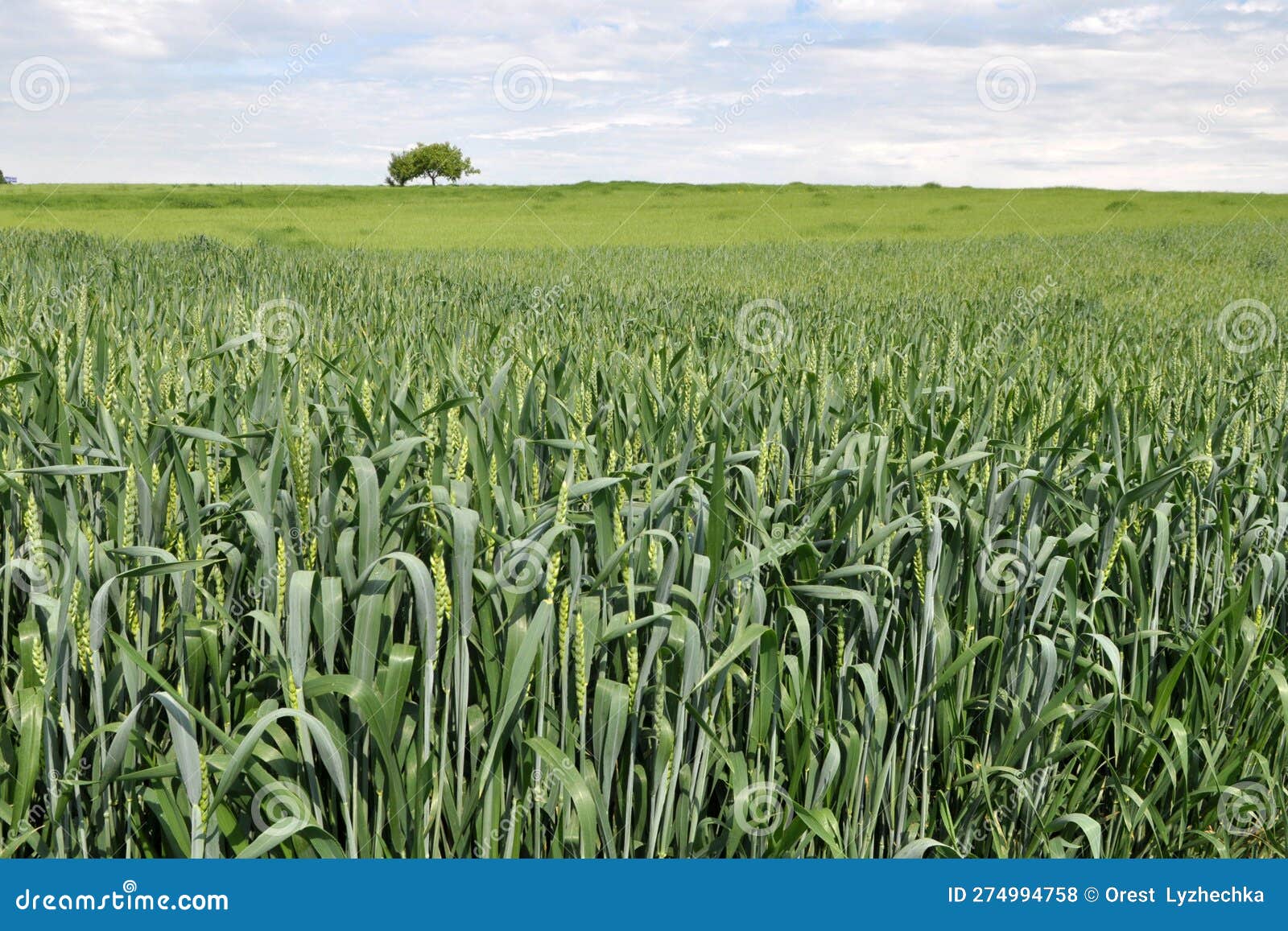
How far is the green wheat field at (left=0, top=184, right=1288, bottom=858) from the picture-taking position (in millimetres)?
1674

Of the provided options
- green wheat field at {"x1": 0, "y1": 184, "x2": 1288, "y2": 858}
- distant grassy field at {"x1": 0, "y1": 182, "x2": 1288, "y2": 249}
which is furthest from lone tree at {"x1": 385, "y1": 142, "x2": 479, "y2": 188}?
green wheat field at {"x1": 0, "y1": 184, "x2": 1288, "y2": 858}

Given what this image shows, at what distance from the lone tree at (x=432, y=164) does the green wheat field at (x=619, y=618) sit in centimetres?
5540

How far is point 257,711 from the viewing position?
5.74 feet

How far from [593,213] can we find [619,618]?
27.3m

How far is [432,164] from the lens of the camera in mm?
55938

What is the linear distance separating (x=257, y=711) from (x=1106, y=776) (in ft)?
6.57

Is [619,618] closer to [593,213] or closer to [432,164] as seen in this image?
[593,213]

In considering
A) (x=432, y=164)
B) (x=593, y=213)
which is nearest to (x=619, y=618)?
(x=593, y=213)

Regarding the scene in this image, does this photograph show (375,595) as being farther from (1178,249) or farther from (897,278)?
(1178,249)

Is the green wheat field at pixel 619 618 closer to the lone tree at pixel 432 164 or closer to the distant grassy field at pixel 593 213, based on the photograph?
the distant grassy field at pixel 593 213

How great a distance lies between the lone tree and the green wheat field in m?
55.4

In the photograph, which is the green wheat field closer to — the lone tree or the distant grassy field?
the distant grassy field

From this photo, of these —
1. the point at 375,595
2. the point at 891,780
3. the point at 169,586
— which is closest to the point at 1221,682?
the point at 891,780

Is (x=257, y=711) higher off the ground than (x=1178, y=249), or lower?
lower
